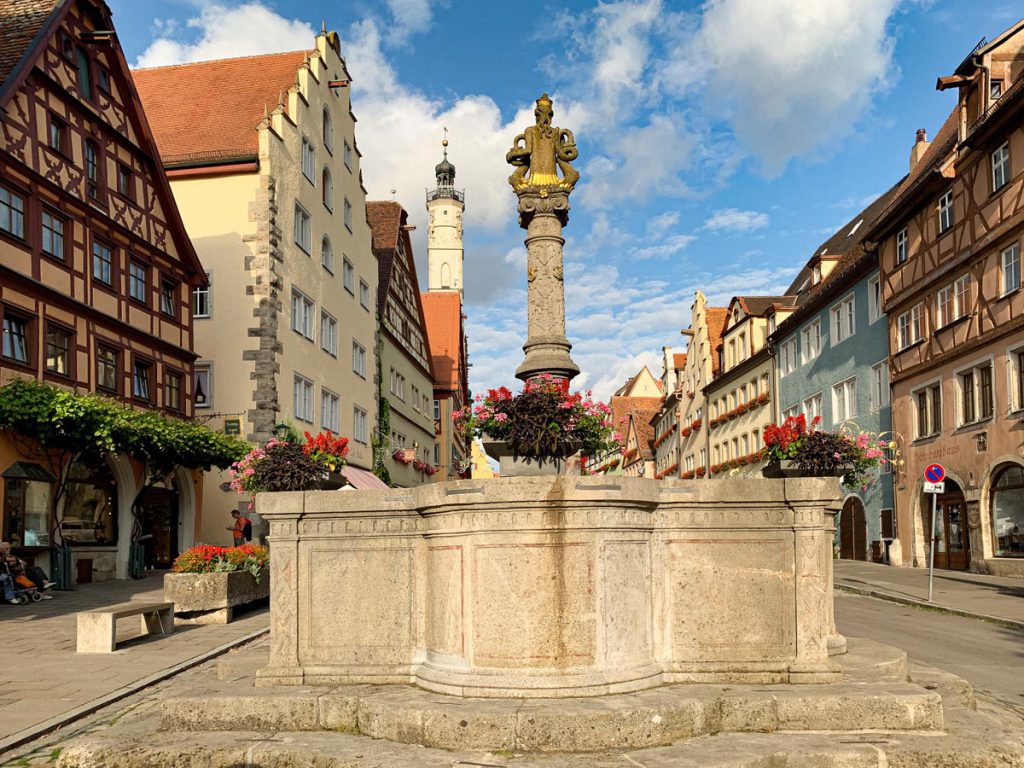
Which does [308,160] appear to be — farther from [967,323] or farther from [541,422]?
[541,422]

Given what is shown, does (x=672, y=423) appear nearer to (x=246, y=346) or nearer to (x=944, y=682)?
(x=246, y=346)

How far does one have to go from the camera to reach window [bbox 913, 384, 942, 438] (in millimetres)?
27188

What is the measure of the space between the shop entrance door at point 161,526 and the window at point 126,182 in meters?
7.30

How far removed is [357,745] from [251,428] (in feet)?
74.0

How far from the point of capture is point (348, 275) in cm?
3684

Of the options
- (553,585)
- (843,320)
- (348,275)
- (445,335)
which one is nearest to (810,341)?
(843,320)

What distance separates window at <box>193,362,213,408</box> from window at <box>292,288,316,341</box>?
3096 millimetres

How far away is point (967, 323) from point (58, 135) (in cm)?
2209

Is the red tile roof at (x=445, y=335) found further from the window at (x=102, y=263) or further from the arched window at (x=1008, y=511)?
the arched window at (x=1008, y=511)

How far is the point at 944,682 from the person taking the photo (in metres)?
7.48

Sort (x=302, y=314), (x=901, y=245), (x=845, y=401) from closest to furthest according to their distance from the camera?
(x=901, y=245) < (x=302, y=314) < (x=845, y=401)

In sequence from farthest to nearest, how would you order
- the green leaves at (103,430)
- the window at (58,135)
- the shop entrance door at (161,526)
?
the shop entrance door at (161,526) → the window at (58,135) → the green leaves at (103,430)

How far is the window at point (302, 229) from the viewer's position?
31237 mm

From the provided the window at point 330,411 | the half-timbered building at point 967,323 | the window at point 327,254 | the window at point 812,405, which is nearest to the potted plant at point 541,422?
the half-timbered building at point 967,323
